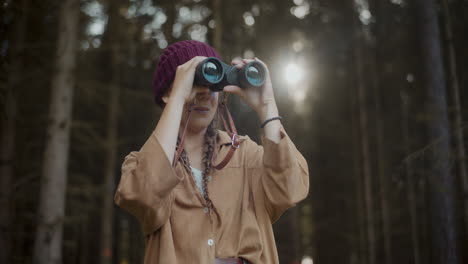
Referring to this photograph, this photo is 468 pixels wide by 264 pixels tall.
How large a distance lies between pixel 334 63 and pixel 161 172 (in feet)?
38.6

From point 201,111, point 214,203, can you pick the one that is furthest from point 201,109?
point 214,203

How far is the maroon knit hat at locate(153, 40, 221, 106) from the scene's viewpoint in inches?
90.0

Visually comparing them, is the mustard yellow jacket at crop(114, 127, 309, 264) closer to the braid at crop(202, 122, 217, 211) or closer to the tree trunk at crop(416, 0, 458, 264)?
the braid at crop(202, 122, 217, 211)

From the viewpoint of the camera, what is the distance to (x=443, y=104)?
5035 mm

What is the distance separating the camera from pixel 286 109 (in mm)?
8180

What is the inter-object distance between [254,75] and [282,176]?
55 centimetres

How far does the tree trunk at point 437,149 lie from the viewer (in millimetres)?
4668

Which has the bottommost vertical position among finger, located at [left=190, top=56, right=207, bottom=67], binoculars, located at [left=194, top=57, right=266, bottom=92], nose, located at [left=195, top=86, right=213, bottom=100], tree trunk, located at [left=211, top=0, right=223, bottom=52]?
nose, located at [left=195, top=86, right=213, bottom=100]

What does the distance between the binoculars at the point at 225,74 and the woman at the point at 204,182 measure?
32mm

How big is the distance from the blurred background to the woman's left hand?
2.96 metres

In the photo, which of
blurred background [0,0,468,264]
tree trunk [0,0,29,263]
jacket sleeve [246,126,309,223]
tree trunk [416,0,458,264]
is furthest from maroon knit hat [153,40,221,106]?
tree trunk [0,0,29,263]

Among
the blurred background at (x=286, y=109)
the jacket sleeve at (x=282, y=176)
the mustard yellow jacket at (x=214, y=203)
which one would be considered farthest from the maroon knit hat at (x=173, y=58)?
the blurred background at (x=286, y=109)

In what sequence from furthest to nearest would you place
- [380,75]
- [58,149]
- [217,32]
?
1. [380,75]
2. [217,32]
3. [58,149]

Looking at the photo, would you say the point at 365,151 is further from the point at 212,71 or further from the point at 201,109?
the point at 212,71
